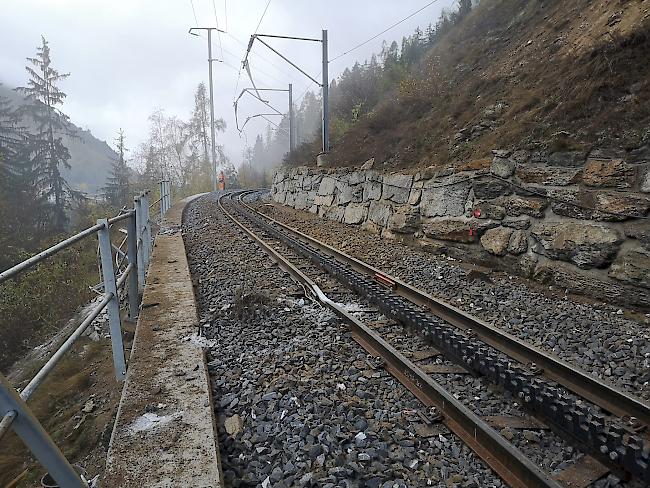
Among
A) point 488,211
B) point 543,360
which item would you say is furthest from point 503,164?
point 543,360

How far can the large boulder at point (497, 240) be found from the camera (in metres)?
6.89

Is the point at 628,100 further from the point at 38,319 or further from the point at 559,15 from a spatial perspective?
the point at 38,319

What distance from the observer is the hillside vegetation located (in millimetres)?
6195

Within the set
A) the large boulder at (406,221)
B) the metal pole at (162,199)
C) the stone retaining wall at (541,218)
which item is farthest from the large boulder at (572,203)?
the metal pole at (162,199)

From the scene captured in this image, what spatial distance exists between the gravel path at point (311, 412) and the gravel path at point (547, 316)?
1880 millimetres

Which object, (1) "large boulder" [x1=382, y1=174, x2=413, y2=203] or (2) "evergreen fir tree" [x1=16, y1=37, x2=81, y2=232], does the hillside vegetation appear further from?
(2) "evergreen fir tree" [x1=16, y1=37, x2=81, y2=232]

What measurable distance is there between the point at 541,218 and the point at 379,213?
16.4 ft

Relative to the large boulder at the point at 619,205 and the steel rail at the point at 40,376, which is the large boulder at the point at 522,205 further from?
the steel rail at the point at 40,376

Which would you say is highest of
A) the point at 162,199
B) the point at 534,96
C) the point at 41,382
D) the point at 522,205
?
the point at 534,96

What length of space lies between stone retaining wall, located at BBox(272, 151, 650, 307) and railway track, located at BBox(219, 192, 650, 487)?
2032mm

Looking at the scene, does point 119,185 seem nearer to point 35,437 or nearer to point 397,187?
point 397,187

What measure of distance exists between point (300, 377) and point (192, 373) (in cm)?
92

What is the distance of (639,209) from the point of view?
201 inches

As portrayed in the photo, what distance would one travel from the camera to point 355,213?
12.5 meters
